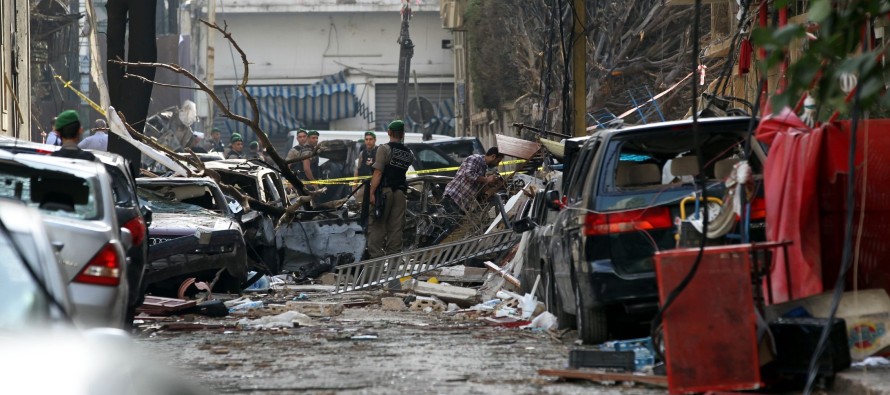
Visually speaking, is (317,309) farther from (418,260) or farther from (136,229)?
(418,260)

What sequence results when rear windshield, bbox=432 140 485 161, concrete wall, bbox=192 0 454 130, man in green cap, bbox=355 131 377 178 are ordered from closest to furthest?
man in green cap, bbox=355 131 377 178, rear windshield, bbox=432 140 485 161, concrete wall, bbox=192 0 454 130

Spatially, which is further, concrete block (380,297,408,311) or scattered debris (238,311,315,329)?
concrete block (380,297,408,311)

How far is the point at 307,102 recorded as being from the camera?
62406mm

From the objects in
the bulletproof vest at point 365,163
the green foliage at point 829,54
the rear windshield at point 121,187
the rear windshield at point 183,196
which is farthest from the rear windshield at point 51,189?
the bulletproof vest at point 365,163

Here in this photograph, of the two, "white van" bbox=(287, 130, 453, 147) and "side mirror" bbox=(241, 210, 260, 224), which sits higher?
"white van" bbox=(287, 130, 453, 147)

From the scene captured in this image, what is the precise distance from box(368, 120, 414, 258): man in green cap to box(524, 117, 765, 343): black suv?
26.2 feet

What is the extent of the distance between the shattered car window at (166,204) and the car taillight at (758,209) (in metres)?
8.53

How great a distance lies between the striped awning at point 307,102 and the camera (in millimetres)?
61688

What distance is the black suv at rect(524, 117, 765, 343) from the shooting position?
9.41m

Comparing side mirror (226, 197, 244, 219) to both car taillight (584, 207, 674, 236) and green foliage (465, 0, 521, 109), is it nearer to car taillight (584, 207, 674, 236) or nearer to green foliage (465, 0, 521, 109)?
car taillight (584, 207, 674, 236)

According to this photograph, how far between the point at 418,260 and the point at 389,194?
1979 millimetres

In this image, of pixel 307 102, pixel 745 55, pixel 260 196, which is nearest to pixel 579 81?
pixel 260 196

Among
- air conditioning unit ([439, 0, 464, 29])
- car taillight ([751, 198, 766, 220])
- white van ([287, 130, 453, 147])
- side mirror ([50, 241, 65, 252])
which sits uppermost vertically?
air conditioning unit ([439, 0, 464, 29])

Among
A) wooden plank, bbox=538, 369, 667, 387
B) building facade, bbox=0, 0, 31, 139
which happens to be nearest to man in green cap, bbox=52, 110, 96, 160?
wooden plank, bbox=538, 369, 667, 387
